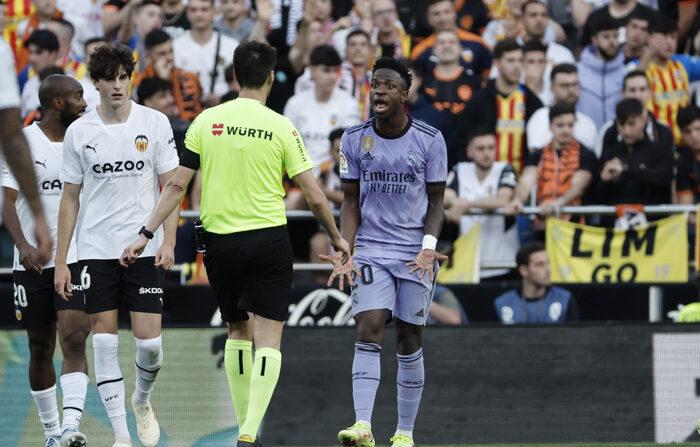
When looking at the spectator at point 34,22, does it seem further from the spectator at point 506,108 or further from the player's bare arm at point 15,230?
the player's bare arm at point 15,230

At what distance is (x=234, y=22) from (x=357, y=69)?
1891mm

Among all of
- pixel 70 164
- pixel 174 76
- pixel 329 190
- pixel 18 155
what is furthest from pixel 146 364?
pixel 174 76

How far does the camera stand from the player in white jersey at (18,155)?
5262mm

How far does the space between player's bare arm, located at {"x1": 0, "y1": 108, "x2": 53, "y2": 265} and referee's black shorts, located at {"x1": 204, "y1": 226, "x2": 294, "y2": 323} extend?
246 cm

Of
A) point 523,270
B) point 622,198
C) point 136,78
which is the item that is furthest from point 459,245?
point 136,78

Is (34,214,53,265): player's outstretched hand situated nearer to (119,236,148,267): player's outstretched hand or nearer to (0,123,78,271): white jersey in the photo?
(119,236,148,267): player's outstretched hand

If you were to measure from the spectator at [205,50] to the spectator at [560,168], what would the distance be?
366 centimetres

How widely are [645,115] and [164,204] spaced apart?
6.66 m

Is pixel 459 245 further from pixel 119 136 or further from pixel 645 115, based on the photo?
pixel 119 136

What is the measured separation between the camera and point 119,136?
8.30 metres

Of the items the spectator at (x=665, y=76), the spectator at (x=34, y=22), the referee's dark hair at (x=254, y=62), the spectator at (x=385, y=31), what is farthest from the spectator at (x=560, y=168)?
the spectator at (x=34, y=22)

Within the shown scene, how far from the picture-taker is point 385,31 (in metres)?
14.3

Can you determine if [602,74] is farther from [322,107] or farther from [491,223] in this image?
[322,107]

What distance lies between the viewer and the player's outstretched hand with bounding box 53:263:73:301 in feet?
27.0
